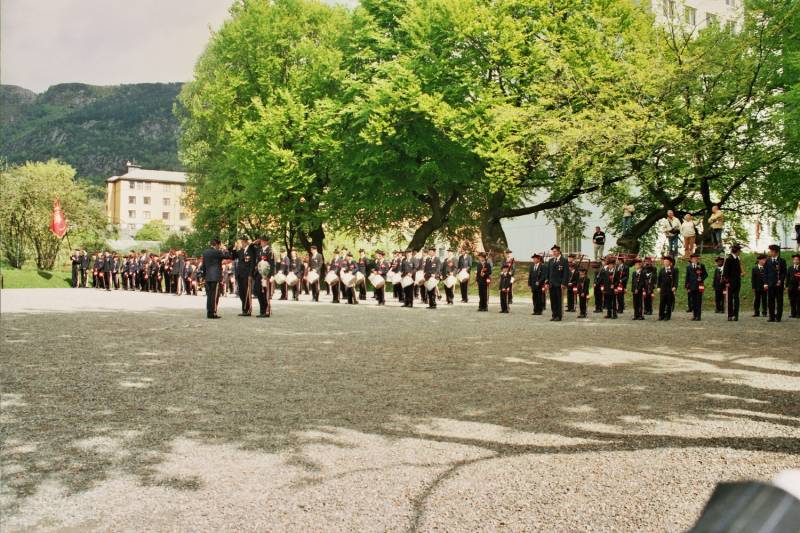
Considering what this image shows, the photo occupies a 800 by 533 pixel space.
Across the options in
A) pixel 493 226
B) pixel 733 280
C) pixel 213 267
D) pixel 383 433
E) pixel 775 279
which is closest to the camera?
pixel 383 433

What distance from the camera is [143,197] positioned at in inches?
5359

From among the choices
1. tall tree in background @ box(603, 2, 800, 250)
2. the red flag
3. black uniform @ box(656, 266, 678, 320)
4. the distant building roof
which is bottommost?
black uniform @ box(656, 266, 678, 320)

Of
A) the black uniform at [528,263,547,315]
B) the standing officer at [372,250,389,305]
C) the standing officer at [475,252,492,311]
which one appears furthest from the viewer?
the standing officer at [372,250,389,305]

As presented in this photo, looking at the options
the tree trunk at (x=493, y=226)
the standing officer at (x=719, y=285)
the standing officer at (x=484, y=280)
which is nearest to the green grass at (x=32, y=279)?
the tree trunk at (x=493, y=226)

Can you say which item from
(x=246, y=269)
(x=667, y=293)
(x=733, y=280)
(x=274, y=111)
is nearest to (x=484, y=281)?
(x=667, y=293)

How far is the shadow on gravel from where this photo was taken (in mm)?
5570

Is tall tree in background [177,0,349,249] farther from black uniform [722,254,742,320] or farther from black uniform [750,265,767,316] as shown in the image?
black uniform [750,265,767,316]

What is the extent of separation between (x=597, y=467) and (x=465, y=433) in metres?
1.30

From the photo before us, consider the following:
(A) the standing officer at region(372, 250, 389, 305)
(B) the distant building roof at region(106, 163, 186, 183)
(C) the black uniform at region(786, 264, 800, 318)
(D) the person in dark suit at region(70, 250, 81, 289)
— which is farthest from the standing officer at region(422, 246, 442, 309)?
(B) the distant building roof at region(106, 163, 186, 183)

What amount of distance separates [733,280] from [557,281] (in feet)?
16.2

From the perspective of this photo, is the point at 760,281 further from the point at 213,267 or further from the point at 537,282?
the point at 213,267

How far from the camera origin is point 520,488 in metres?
4.48

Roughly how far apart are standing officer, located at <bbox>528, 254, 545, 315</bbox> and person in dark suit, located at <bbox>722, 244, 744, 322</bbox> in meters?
4.83

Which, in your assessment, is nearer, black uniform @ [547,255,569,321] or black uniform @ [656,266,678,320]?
black uniform @ [547,255,569,321]
